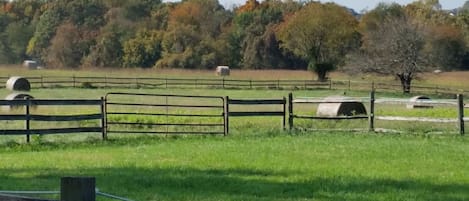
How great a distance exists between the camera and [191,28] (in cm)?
9819

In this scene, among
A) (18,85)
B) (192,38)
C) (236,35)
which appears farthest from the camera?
(236,35)

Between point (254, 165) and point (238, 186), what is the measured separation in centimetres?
223

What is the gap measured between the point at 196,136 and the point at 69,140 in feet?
9.72

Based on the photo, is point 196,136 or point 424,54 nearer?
point 196,136

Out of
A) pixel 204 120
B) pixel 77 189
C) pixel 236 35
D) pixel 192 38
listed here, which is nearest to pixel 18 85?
pixel 204 120

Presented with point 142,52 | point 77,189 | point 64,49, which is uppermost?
point 64,49

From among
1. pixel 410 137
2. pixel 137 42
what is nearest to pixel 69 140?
pixel 410 137

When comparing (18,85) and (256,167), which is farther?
(18,85)

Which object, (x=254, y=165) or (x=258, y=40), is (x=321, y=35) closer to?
(x=258, y=40)

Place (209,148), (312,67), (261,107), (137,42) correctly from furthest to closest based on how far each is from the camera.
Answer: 1. (137,42)
2. (312,67)
3. (261,107)
4. (209,148)

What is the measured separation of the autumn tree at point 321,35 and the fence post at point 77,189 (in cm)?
7240

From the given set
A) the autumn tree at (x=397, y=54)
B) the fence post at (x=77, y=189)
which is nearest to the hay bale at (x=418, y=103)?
the fence post at (x=77, y=189)

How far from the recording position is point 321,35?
78.7 meters

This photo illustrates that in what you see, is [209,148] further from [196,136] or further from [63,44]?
[63,44]
